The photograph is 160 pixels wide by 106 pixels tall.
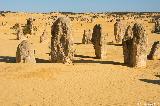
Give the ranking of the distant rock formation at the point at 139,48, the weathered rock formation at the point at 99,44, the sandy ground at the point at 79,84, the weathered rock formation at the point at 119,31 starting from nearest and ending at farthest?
the sandy ground at the point at 79,84, the distant rock formation at the point at 139,48, the weathered rock formation at the point at 99,44, the weathered rock formation at the point at 119,31

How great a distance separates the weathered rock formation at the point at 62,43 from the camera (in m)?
22.7

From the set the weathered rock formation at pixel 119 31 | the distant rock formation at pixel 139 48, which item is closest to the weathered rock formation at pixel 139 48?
the distant rock formation at pixel 139 48

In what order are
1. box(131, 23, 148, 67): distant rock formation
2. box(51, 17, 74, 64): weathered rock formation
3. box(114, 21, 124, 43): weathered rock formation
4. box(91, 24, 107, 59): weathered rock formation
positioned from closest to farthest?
box(131, 23, 148, 67): distant rock formation → box(51, 17, 74, 64): weathered rock formation → box(91, 24, 107, 59): weathered rock formation → box(114, 21, 124, 43): weathered rock formation

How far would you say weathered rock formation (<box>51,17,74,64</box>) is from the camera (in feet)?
74.5

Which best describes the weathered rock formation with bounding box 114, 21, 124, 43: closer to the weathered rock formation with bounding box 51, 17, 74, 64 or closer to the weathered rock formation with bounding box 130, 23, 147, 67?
the weathered rock formation with bounding box 130, 23, 147, 67

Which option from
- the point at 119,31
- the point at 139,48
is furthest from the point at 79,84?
the point at 119,31

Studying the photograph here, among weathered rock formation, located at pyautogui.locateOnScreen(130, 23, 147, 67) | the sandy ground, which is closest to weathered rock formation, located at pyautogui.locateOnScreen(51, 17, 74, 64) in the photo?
the sandy ground

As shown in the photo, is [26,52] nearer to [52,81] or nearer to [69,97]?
[52,81]

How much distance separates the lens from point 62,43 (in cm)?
2291

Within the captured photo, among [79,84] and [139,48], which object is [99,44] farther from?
[79,84]

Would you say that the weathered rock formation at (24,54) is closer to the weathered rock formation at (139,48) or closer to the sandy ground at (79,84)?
the sandy ground at (79,84)

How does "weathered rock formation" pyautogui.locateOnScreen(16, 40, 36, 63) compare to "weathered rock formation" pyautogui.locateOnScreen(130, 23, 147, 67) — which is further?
"weathered rock formation" pyautogui.locateOnScreen(130, 23, 147, 67)

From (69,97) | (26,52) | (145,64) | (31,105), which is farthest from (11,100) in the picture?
(145,64)

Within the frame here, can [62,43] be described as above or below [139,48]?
above
